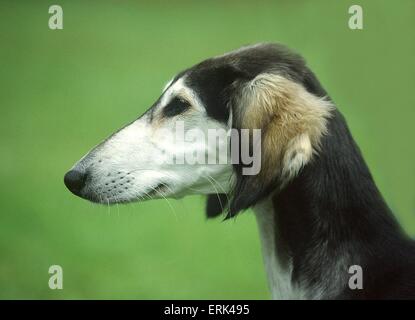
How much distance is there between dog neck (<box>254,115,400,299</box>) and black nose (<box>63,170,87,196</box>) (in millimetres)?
797

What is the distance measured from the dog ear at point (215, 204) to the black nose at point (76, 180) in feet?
1.79

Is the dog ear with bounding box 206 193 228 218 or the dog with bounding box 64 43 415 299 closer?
the dog with bounding box 64 43 415 299

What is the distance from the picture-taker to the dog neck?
2479 mm

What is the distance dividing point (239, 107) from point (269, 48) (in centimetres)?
29

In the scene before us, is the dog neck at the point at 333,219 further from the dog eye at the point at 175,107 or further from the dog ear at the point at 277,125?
the dog eye at the point at 175,107

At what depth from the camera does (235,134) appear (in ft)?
8.52

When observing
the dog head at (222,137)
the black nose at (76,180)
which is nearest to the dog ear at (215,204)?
the dog head at (222,137)

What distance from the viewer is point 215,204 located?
2865 mm

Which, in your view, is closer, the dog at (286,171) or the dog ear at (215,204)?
the dog at (286,171)

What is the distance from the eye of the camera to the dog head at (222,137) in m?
2.50

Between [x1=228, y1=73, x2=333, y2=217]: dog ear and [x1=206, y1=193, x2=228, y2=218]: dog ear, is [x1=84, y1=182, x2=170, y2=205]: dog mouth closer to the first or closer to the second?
[x1=206, y1=193, x2=228, y2=218]: dog ear

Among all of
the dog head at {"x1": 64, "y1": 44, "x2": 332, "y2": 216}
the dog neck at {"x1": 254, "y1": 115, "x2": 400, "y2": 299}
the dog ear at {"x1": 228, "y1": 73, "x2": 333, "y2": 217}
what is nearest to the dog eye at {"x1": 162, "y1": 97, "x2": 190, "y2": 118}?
the dog head at {"x1": 64, "y1": 44, "x2": 332, "y2": 216}

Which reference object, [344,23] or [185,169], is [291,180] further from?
[344,23]
